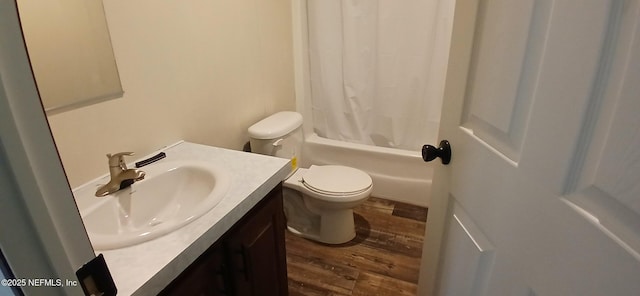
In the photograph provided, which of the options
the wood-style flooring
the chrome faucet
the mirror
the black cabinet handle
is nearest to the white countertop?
the black cabinet handle

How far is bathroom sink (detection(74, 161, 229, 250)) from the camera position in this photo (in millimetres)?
781

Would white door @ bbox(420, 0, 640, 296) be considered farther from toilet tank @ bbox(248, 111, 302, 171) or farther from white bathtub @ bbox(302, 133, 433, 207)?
white bathtub @ bbox(302, 133, 433, 207)

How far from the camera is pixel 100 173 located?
1.08 m

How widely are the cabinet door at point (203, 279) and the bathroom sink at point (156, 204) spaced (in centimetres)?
11

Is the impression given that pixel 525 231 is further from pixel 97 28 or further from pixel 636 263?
pixel 97 28

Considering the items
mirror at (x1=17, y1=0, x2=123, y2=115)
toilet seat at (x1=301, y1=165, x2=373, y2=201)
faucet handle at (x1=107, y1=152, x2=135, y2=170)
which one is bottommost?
toilet seat at (x1=301, y1=165, x2=373, y2=201)

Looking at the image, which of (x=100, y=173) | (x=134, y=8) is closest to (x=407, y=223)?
(x=100, y=173)

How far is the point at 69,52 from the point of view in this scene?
96cm

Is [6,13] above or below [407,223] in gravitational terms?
above

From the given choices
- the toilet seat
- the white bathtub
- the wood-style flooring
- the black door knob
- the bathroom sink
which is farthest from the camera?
the white bathtub

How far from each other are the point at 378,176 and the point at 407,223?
421 millimetres

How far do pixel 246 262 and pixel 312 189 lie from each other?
866 mm

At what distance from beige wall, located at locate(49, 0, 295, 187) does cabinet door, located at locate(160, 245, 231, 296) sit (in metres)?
0.53

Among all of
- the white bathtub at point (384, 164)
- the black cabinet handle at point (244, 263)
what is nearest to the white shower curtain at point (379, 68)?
the white bathtub at point (384, 164)
